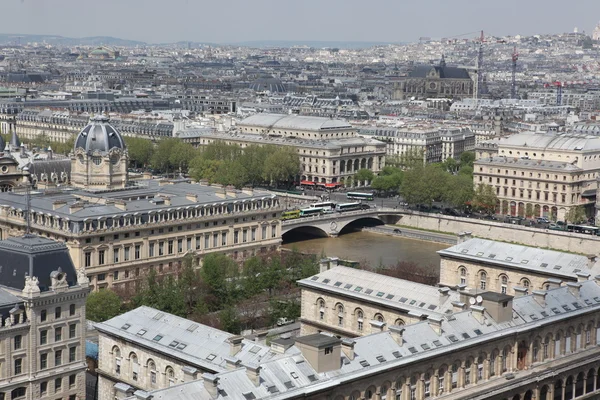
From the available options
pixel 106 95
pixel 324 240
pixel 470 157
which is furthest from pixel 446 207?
pixel 106 95

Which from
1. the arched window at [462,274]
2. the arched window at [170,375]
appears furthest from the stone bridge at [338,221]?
the arched window at [170,375]

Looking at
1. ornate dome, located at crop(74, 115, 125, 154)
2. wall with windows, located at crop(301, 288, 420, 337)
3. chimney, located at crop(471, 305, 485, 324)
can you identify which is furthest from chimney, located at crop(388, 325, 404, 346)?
ornate dome, located at crop(74, 115, 125, 154)

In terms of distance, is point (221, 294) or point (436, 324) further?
point (221, 294)

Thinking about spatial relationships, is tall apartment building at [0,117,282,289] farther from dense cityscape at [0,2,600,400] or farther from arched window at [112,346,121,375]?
arched window at [112,346,121,375]

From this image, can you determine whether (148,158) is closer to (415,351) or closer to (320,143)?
(320,143)

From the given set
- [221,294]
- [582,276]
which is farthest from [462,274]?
[221,294]

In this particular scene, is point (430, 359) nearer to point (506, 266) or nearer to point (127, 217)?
point (506, 266)

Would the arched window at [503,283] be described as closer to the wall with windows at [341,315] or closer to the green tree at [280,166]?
the wall with windows at [341,315]
